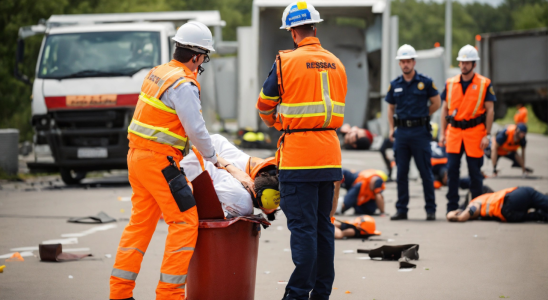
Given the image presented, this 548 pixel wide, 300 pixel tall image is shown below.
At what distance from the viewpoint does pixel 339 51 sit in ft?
57.3

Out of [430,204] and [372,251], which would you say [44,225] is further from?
[430,204]

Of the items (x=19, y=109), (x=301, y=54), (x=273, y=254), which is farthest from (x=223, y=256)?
(x=19, y=109)

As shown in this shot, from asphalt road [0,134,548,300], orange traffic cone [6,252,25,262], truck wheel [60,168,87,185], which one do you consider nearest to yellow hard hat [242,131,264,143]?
truck wheel [60,168,87,185]

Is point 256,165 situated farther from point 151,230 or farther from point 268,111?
point 151,230

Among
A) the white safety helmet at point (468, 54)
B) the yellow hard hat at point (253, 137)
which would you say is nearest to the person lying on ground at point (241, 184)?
the white safety helmet at point (468, 54)

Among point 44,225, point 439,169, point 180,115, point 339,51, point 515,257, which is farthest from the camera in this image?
point 339,51

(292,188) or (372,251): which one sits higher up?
(292,188)

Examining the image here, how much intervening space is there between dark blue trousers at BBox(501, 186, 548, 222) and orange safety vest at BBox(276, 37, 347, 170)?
14.0 ft

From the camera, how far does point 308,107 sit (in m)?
4.39

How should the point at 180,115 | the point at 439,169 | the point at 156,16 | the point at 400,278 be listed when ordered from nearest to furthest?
the point at 180,115
the point at 400,278
the point at 439,169
the point at 156,16

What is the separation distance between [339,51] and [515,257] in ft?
38.5

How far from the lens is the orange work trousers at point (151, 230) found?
4.27m

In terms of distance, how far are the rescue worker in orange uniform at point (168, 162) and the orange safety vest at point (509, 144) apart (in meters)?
10.5

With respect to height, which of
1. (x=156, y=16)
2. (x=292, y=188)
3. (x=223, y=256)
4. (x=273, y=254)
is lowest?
(x=273, y=254)
